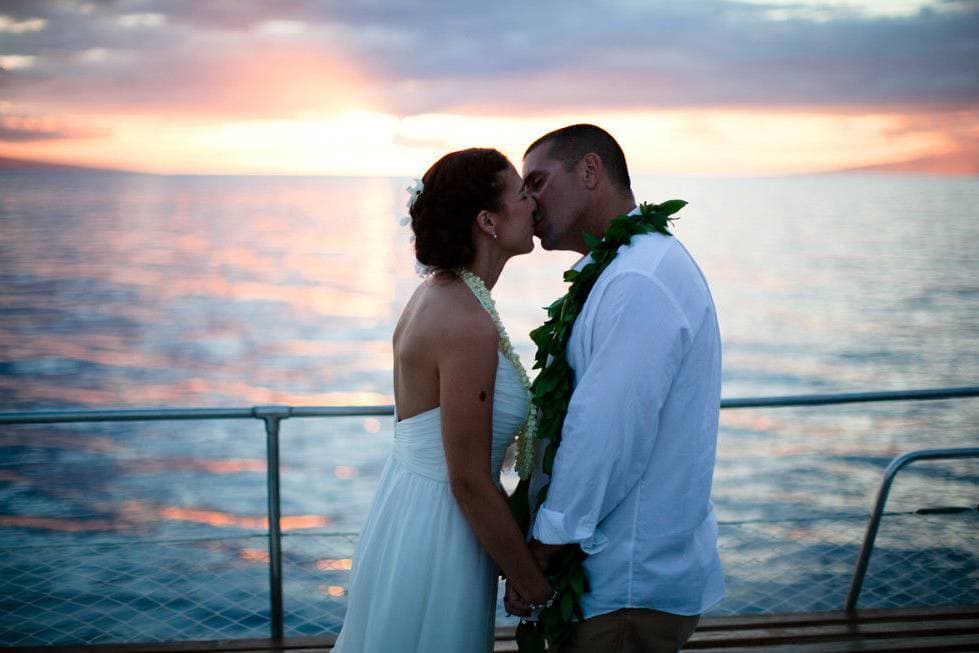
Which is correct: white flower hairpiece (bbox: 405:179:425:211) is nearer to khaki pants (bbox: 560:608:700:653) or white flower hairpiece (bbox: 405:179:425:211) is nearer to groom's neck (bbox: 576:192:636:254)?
groom's neck (bbox: 576:192:636:254)

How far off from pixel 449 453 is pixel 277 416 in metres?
1.20

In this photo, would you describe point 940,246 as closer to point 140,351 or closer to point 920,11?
point 920,11

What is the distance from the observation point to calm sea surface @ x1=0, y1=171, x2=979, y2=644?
6938mm

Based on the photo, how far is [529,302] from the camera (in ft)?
84.8

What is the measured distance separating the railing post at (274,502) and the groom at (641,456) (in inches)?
50.5

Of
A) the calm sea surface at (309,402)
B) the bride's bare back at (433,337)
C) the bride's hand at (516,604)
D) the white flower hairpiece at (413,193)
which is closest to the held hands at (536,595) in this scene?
the bride's hand at (516,604)

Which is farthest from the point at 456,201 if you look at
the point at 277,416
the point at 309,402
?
the point at 309,402

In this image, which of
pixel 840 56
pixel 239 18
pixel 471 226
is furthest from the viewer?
pixel 840 56

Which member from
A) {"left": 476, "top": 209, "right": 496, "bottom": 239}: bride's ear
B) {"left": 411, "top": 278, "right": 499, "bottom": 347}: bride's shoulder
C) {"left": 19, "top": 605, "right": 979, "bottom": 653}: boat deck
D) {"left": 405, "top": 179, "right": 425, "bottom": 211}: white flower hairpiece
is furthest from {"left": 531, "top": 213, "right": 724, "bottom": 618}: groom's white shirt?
{"left": 19, "top": 605, "right": 979, "bottom": 653}: boat deck

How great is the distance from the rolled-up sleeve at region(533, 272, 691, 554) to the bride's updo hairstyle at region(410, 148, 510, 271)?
431 millimetres

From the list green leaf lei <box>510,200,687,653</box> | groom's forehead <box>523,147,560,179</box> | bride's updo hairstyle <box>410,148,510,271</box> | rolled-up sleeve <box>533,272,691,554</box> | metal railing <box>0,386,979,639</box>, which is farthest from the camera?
metal railing <box>0,386,979,639</box>

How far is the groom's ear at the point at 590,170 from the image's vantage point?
2199mm

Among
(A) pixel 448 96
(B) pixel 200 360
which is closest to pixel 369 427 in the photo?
(B) pixel 200 360

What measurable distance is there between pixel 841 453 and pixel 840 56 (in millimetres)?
21220
